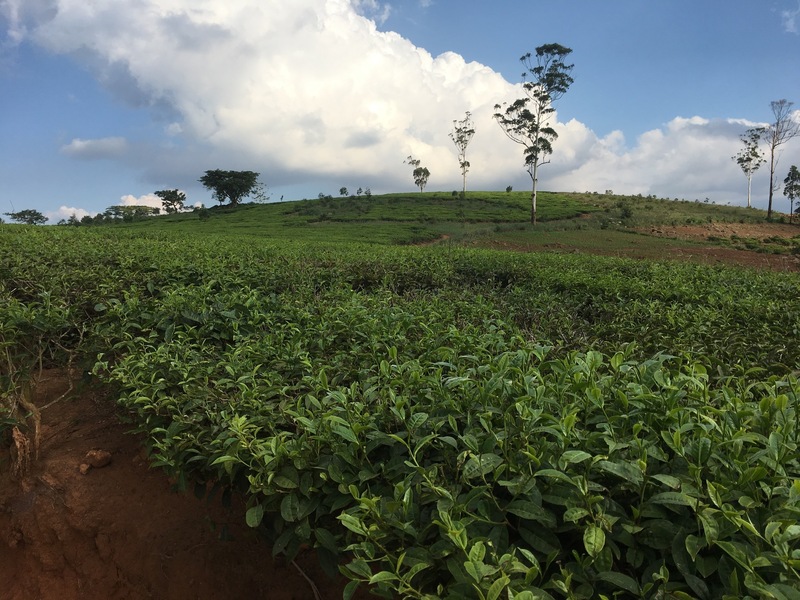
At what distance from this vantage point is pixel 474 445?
1.43 m

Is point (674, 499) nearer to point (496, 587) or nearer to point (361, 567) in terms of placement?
point (496, 587)

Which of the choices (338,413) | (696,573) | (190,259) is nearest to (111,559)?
(338,413)

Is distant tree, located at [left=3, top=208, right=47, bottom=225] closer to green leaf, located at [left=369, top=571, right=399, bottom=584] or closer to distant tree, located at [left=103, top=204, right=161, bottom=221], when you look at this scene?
distant tree, located at [left=103, top=204, right=161, bottom=221]

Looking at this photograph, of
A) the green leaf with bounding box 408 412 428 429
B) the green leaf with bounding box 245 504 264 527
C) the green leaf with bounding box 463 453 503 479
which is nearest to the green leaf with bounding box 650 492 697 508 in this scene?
the green leaf with bounding box 463 453 503 479

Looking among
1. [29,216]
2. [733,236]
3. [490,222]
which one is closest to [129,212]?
[29,216]

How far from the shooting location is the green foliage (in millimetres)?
1169

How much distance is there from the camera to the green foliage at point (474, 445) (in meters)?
1.17

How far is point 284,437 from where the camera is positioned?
1784 mm

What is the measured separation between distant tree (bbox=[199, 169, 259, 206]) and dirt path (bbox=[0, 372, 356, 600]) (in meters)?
58.2

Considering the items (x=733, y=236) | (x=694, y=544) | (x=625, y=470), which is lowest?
(x=733, y=236)

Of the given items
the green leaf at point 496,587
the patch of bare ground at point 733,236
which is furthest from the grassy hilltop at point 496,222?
the green leaf at point 496,587

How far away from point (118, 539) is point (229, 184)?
60.0 metres

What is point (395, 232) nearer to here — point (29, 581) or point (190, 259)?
point (190, 259)

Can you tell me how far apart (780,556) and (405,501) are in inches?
33.3
